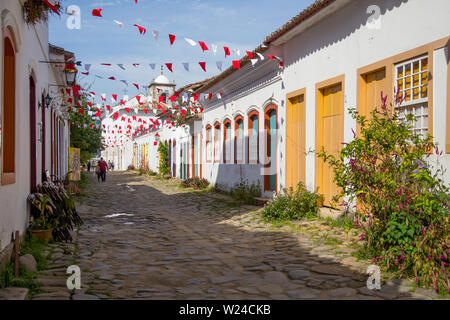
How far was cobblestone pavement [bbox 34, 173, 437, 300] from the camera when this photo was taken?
14.3 ft

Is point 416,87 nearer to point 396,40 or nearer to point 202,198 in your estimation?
point 396,40

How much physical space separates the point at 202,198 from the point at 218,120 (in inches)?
147

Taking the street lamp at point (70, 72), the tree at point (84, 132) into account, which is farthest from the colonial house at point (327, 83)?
the tree at point (84, 132)

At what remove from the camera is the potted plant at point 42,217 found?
253 inches

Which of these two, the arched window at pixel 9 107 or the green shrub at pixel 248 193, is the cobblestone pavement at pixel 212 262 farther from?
the green shrub at pixel 248 193

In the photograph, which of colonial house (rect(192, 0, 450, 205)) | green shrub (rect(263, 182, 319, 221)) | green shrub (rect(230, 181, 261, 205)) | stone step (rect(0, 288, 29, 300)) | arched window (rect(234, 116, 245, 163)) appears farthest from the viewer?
arched window (rect(234, 116, 245, 163))

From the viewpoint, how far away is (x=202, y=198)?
14.2 meters

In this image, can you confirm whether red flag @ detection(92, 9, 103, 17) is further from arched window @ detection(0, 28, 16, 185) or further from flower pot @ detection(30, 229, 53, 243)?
flower pot @ detection(30, 229, 53, 243)

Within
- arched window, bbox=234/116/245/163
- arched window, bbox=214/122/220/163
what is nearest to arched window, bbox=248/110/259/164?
arched window, bbox=234/116/245/163

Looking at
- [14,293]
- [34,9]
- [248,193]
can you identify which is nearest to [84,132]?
[248,193]

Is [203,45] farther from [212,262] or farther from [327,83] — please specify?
[212,262]

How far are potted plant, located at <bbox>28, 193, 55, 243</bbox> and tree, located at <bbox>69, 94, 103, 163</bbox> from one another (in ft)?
49.5
